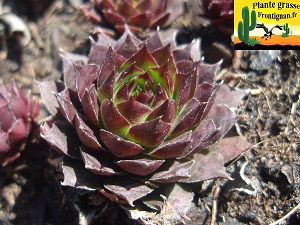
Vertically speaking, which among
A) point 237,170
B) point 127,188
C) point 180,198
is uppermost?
point 127,188

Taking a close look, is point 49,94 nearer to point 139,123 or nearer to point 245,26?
point 139,123

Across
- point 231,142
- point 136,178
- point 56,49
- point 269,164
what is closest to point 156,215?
point 136,178

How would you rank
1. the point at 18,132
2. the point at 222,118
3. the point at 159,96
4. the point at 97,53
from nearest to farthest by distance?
the point at 159,96 < the point at 222,118 < the point at 97,53 < the point at 18,132

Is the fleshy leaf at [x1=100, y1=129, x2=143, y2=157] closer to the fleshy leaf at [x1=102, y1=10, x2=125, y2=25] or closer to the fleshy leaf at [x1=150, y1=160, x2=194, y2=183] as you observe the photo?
the fleshy leaf at [x1=150, y1=160, x2=194, y2=183]

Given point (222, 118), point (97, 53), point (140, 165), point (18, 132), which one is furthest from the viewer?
point (18, 132)

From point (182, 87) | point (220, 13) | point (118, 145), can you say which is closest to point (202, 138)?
point (182, 87)

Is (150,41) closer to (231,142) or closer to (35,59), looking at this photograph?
(231,142)
